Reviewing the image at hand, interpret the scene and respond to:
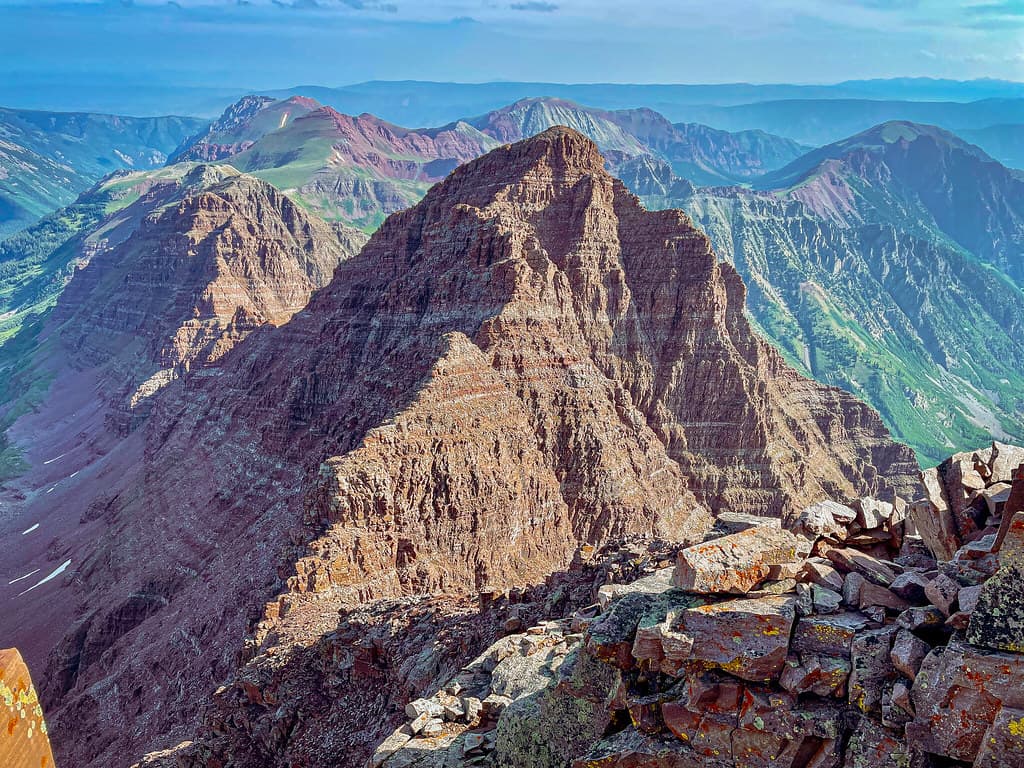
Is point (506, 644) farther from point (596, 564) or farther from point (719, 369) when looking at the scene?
point (719, 369)

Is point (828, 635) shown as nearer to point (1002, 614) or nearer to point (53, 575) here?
point (1002, 614)

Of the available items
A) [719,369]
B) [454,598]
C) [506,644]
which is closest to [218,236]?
[719,369]

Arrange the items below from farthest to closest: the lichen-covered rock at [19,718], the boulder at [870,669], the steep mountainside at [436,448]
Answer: the steep mountainside at [436,448], the boulder at [870,669], the lichen-covered rock at [19,718]

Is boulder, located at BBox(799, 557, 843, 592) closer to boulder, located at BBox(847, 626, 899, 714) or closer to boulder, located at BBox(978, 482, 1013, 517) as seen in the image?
boulder, located at BBox(847, 626, 899, 714)

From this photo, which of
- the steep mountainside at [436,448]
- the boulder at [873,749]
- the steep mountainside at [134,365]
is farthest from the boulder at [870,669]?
the steep mountainside at [134,365]

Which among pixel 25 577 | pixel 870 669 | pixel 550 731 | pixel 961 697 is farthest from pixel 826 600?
pixel 25 577

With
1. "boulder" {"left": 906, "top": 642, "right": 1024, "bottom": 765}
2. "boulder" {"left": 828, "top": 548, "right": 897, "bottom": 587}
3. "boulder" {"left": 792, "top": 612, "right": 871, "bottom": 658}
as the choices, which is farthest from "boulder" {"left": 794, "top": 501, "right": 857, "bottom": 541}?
"boulder" {"left": 906, "top": 642, "right": 1024, "bottom": 765}

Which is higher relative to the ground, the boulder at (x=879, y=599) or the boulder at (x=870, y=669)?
the boulder at (x=879, y=599)

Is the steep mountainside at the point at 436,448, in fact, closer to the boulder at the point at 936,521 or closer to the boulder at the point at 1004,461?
the boulder at the point at 936,521
